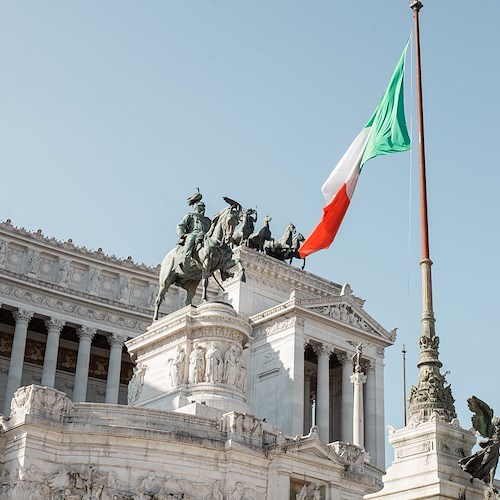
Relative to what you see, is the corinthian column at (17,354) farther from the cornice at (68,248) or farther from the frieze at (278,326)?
the frieze at (278,326)

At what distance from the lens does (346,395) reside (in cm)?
5928

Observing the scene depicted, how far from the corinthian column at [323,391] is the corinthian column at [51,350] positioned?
16.4 metres

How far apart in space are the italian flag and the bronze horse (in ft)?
42.4

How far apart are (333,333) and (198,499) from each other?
30.5 metres

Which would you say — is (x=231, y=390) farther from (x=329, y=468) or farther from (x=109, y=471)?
(x=109, y=471)

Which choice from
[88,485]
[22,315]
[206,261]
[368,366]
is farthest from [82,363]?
[88,485]

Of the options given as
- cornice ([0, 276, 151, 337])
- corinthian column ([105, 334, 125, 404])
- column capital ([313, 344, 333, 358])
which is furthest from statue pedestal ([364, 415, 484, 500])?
cornice ([0, 276, 151, 337])

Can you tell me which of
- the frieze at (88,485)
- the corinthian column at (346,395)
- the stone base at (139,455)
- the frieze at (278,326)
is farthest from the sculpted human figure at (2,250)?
the frieze at (88,485)

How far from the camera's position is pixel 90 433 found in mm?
29000

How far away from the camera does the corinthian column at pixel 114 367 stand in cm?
6016

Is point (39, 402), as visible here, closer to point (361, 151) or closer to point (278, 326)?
point (361, 151)

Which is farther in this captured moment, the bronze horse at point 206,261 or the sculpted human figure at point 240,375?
the bronze horse at point 206,261

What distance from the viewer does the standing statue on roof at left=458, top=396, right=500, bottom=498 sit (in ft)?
55.0

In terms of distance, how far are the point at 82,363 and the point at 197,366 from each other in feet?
83.9
